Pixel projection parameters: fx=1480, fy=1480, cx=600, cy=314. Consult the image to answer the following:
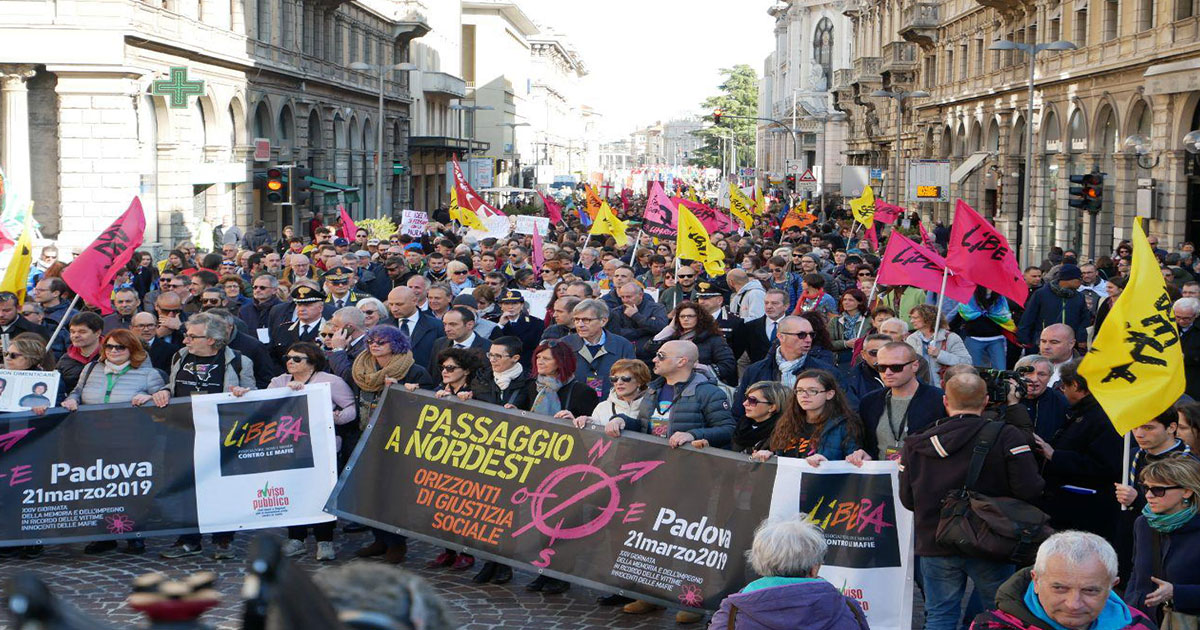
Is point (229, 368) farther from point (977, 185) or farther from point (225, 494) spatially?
point (977, 185)

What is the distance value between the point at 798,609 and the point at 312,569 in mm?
4668

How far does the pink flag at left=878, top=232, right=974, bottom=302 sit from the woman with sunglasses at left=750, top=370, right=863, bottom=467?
493 cm

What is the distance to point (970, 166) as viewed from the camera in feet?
160

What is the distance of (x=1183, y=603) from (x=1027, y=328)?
30.5ft

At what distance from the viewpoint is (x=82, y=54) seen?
99.5 ft

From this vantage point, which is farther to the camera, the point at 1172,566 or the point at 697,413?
the point at 697,413

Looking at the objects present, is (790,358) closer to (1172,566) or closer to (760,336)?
(760,336)

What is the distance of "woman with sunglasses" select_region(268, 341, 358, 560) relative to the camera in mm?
9367

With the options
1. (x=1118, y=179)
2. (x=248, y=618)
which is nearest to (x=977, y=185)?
(x=1118, y=179)

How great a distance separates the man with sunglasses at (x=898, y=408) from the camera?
7777mm

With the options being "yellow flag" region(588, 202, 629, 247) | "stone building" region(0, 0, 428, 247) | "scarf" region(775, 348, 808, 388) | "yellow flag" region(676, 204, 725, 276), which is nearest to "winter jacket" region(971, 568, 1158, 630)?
"scarf" region(775, 348, 808, 388)

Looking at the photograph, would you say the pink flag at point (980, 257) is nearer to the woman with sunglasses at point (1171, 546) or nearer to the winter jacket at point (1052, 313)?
the winter jacket at point (1052, 313)

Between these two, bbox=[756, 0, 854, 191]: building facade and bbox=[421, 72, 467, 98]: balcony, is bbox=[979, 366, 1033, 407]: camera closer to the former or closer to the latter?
bbox=[421, 72, 467, 98]: balcony

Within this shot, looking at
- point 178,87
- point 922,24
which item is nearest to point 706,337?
point 178,87
